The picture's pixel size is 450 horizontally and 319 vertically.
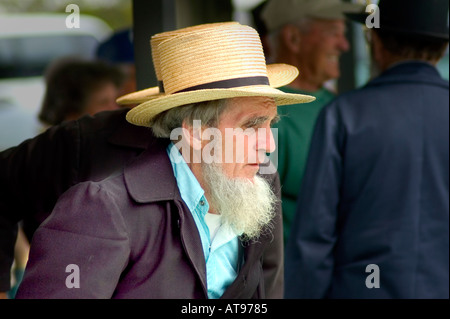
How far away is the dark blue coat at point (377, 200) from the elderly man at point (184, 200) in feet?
3.13

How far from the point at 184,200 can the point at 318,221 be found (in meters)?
1.27

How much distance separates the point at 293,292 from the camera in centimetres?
329

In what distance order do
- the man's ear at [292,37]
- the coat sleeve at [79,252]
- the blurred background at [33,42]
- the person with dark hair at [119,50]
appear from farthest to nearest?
the blurred background at [33,42] → the person with dark hair at [119,50] → the man's ear at [292,37] → the coat sleeve at [79,252]

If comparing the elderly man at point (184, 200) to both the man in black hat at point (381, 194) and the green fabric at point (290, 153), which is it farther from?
the green fabric at point (290, 153)

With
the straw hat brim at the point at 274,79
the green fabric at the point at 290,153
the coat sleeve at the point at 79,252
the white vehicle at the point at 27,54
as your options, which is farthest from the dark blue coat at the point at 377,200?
the white vehicle at the point at 27,54

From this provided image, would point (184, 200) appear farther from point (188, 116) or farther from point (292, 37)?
point (292, 37)

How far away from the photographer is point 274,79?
7.91 feet

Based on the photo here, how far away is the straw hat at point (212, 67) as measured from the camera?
2115 millimetres

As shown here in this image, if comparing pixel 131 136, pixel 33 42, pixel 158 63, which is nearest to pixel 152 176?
pixel 131 136

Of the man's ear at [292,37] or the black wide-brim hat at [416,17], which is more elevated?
the black wide-brim hat at [416,17]

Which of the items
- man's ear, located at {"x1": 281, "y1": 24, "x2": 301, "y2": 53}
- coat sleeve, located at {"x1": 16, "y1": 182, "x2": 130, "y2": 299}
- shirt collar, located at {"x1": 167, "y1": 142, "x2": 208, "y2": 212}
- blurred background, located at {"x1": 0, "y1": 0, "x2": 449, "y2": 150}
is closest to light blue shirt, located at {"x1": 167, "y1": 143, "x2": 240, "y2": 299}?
shirt collar, located at {"x1": 167, "y1": 142, "x2": 208, "y2": 212}

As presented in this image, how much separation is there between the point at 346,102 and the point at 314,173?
39 centimetres
